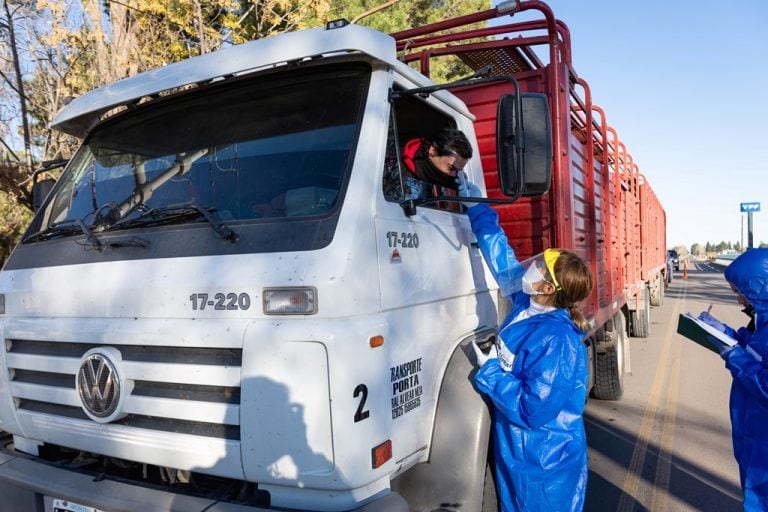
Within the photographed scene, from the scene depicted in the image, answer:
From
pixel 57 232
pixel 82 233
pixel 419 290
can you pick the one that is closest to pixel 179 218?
pixel 82 233

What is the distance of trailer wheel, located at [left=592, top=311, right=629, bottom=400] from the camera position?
5793mm

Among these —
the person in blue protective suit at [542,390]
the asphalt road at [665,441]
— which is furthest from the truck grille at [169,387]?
the asphalt road at [665,441]

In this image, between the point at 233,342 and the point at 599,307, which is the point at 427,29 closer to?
the point at 599,307

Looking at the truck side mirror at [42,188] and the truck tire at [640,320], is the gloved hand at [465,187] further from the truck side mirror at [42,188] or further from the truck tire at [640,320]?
the truck tire at [640,320]

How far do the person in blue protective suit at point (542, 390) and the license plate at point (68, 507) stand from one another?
5.32 ft

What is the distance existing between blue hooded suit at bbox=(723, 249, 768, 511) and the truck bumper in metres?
1.68

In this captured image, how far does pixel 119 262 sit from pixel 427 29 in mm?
2753

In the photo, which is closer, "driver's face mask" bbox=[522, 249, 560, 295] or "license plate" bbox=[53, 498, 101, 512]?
"license plate" bbox=[53, 498, 101, 512]

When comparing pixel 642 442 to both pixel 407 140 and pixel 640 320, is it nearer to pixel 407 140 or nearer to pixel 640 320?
pixel 407 140

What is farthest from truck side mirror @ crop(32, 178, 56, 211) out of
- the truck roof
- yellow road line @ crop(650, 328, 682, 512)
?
yellow road line @ crop(650, 328, 682, 512)

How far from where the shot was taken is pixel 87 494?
87.0 inches

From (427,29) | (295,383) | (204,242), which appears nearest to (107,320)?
(204,242)

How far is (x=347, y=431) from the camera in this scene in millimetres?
1970

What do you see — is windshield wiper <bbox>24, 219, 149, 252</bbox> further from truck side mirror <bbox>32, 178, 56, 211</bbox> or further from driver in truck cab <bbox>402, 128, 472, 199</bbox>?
driver in truck cab <bbox>402, 128, 472, 199</bbox>
